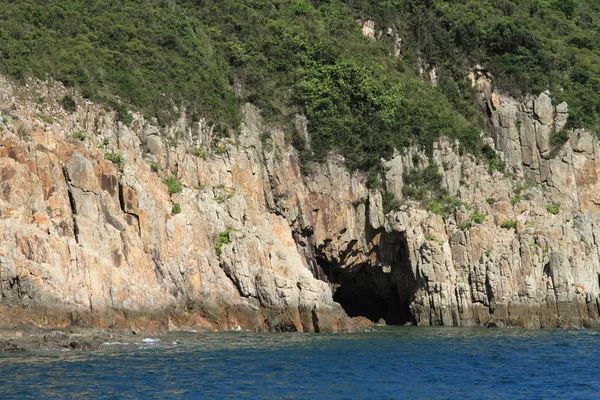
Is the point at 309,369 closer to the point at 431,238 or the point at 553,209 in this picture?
the point at 431,238

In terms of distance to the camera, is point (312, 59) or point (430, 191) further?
point (312, 59)

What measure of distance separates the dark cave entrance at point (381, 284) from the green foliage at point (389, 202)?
179 cm

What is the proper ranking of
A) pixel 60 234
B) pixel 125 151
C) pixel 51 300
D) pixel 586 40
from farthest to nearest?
1. pixel 586 40
2. pixel 125 151
3. pixel 60 234
4. pixel 51 300

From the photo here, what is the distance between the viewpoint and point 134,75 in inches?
2293

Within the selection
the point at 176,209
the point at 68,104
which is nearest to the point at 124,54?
the point at 68,104

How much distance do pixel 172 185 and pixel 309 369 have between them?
20.1m

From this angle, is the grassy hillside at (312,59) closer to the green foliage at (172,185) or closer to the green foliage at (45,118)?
the green foliage at (45,118)

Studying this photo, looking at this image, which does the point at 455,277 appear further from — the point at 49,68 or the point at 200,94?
the point at 49,68

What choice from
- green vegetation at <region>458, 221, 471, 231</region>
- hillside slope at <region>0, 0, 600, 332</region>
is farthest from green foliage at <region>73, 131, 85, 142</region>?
green vegetation at <region>458, 221, 471, 231</region>

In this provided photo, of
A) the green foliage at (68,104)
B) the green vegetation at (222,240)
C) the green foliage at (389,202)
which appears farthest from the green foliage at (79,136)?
the green foliage at (389,202)

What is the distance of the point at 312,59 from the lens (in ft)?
218

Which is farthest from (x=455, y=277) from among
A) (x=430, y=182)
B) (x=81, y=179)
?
(x=81, y=179)

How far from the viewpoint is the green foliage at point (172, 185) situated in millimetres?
51806

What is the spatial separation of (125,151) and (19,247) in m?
11.8
